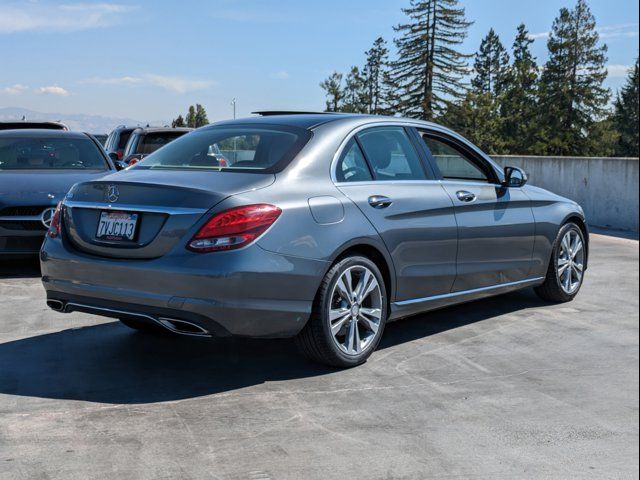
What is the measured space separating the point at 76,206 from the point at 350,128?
1.79 metres

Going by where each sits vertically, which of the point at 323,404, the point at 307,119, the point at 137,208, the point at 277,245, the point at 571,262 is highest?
the point at 307,119

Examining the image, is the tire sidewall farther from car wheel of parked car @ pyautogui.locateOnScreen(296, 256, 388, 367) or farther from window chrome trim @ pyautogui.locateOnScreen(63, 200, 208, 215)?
window chrome trim @ pyautogui.locateOnScreen(63, 200, 208, 215)

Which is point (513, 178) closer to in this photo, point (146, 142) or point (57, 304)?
point (57, 304)

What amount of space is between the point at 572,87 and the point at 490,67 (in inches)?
664

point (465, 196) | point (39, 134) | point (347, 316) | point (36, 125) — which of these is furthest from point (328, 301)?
point (36, 125)

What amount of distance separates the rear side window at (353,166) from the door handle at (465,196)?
2.98ft

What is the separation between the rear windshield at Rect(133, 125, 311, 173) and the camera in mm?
5262

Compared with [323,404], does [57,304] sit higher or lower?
higher

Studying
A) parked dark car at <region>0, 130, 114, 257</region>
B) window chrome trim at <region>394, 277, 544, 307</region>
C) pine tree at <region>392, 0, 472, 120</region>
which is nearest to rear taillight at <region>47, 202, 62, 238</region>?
window chrome trim at <region>394, 277, 544, 307</region>

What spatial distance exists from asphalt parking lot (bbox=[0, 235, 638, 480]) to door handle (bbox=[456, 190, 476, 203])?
0.97m

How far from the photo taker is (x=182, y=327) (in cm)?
471

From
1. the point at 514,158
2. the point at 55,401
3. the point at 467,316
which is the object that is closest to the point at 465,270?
the point at 467,316

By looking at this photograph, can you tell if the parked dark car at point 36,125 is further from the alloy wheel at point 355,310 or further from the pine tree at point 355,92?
the pine tree at point 355,92

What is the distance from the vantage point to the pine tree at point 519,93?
10212 cm
